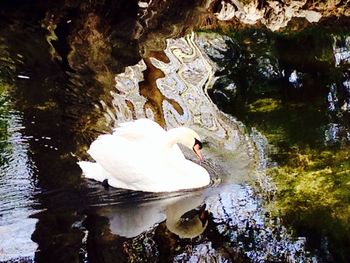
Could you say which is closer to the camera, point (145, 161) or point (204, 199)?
point (204, 199)

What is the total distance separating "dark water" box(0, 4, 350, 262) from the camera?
5.76 m

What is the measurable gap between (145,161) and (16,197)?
1.21m

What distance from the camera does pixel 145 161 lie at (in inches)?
261

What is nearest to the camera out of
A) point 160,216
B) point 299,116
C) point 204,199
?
point 160,216

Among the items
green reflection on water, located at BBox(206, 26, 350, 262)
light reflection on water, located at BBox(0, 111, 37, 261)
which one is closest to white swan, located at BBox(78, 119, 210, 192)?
light reflection on water, located at BBox(0, 111, 37, 261)

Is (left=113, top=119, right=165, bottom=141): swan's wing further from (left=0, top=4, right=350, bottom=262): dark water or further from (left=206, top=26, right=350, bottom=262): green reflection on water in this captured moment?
(left=206, top=26, right=350, bottom=262): green reflection on water

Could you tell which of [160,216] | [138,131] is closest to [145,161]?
[138,131]

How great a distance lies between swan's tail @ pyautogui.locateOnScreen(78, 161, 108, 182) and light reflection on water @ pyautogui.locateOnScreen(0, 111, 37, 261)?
1.63 feet

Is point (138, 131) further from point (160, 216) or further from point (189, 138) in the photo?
point (160, 216)

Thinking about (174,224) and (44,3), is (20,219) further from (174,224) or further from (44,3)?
(44,3)

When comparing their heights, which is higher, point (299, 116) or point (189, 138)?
point (299, 116)

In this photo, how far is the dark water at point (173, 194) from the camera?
18.9ft

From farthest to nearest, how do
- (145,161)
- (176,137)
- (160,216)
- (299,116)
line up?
1. (299,116)
2. (176,137)
3. (145,161)
4. (160,216)

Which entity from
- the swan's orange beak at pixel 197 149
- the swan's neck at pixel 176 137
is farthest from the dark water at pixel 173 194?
the swan's neck at pixel 176 137
